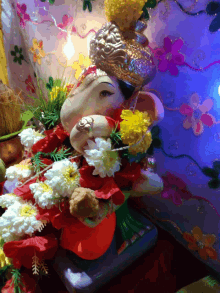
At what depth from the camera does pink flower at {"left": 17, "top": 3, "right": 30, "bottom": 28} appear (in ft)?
4.46

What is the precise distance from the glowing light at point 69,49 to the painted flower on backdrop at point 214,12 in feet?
2.28

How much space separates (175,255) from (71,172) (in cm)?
58

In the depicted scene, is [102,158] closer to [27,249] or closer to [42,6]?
[27,249]

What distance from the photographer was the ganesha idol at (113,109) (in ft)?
2.14

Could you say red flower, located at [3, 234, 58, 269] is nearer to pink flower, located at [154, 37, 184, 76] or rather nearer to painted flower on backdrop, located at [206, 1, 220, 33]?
pink flower, located at [154, 37, 184, 76]

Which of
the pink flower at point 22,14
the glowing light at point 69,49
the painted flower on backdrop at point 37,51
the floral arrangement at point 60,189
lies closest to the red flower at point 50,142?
the floral arrangement at point 60,189

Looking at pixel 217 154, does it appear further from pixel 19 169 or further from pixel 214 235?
pixel 19 169

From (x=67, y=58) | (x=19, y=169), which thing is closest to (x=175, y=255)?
(x=19, y=169)

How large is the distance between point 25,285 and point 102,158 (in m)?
0.51

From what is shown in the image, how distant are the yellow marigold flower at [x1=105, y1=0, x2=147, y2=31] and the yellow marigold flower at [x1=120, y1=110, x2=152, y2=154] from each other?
264 mm

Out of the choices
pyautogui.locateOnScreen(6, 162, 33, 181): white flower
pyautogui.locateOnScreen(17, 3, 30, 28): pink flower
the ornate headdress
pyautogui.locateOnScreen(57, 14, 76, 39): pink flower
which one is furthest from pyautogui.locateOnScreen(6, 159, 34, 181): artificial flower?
pyautogui.locateOnScreen(17, 3, 30, 28): pink flower

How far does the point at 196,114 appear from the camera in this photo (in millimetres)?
756

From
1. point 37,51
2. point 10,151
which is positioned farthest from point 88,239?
point 37,51

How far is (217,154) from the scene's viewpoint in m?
0.73
